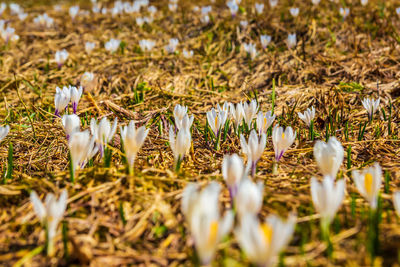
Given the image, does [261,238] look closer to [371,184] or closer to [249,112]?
[371,184]

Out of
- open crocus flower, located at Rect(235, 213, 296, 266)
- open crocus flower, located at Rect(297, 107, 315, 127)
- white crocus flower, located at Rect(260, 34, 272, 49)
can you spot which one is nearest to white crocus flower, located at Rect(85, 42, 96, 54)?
white crocus flower, located at Rect(260, 34, 272, 49)

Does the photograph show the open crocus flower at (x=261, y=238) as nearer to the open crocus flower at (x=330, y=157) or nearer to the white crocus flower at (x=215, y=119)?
the open crocus flower at (x=330, y=157)

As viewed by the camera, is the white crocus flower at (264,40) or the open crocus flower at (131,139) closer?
the open crocus flower at (131,139)

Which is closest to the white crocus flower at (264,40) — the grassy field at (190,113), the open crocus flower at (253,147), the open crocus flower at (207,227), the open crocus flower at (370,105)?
the grassy field at (190,113)

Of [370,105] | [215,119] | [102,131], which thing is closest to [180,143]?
[102,131]

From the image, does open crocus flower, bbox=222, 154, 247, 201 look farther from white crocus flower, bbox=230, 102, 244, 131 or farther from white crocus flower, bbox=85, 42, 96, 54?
white crocus flower, bbox=85, 42, 96, 54
